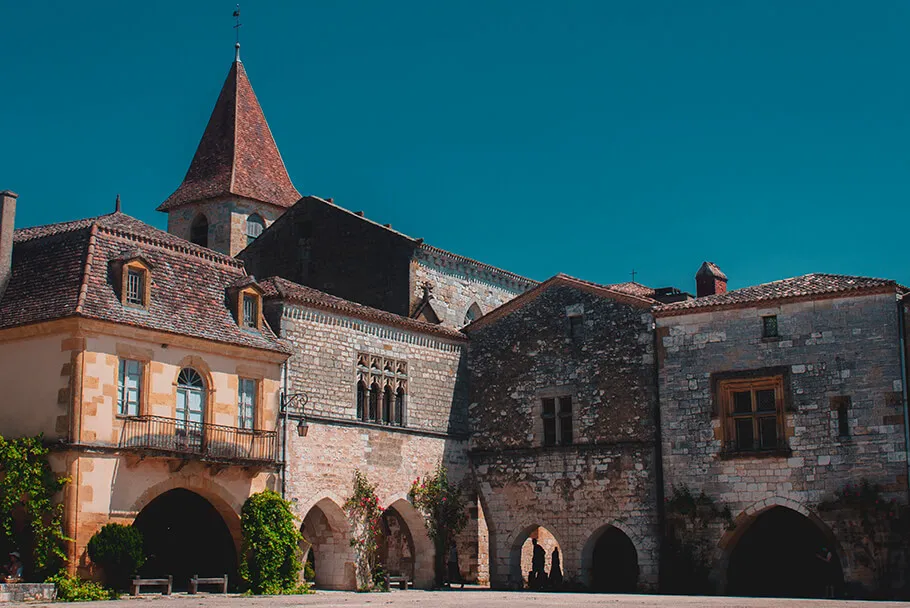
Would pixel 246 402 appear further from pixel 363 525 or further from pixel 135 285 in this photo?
pixel 363 525

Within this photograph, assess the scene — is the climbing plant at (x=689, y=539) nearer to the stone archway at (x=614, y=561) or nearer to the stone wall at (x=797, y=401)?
the stone wall at (x=797, y=401)

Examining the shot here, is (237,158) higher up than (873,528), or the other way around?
(237,158)

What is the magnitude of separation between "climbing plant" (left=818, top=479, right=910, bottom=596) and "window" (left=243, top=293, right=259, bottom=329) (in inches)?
576

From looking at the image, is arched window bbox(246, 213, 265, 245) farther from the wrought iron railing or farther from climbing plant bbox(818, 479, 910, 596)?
climbing plant bbox(818, 479, 910, 596)

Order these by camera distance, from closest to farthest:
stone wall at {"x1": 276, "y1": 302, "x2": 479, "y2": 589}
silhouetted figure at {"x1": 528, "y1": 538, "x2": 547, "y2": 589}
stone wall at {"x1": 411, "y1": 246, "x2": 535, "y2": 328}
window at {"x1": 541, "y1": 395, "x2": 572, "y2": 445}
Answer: stone wall at {"x1": 276, "y1": 302, "x2": 479, "y2": 589} → window at {"x1": 541, "y1": 395, "x2": 572, "y2": 445} → silhouetted figure at {"x1": 528, "y1": 538, "x2": 547, "y2": 589} → stone wall at {"x1": 411, "y1": 246, "x2": 535, "y2": 328}

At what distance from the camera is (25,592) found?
24219 mm

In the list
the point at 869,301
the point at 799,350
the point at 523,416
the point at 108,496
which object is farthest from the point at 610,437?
the point at 108,496

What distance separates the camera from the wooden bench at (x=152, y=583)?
85.6 ft

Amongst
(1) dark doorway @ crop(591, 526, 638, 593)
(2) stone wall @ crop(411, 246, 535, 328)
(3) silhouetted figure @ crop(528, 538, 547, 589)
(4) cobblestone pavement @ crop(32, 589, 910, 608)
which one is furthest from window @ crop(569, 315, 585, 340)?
(4) cobblestone pavement @ crop(32, 589, 910, 608)

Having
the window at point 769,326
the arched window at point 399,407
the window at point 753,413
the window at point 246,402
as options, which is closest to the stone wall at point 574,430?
the window at point 753,413

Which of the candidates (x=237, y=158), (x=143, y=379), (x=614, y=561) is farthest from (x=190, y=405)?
(x=237, y=158)

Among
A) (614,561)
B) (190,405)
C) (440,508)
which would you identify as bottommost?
→ (614,561)

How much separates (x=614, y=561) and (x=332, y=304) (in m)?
11.7

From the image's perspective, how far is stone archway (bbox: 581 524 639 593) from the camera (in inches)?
1414
